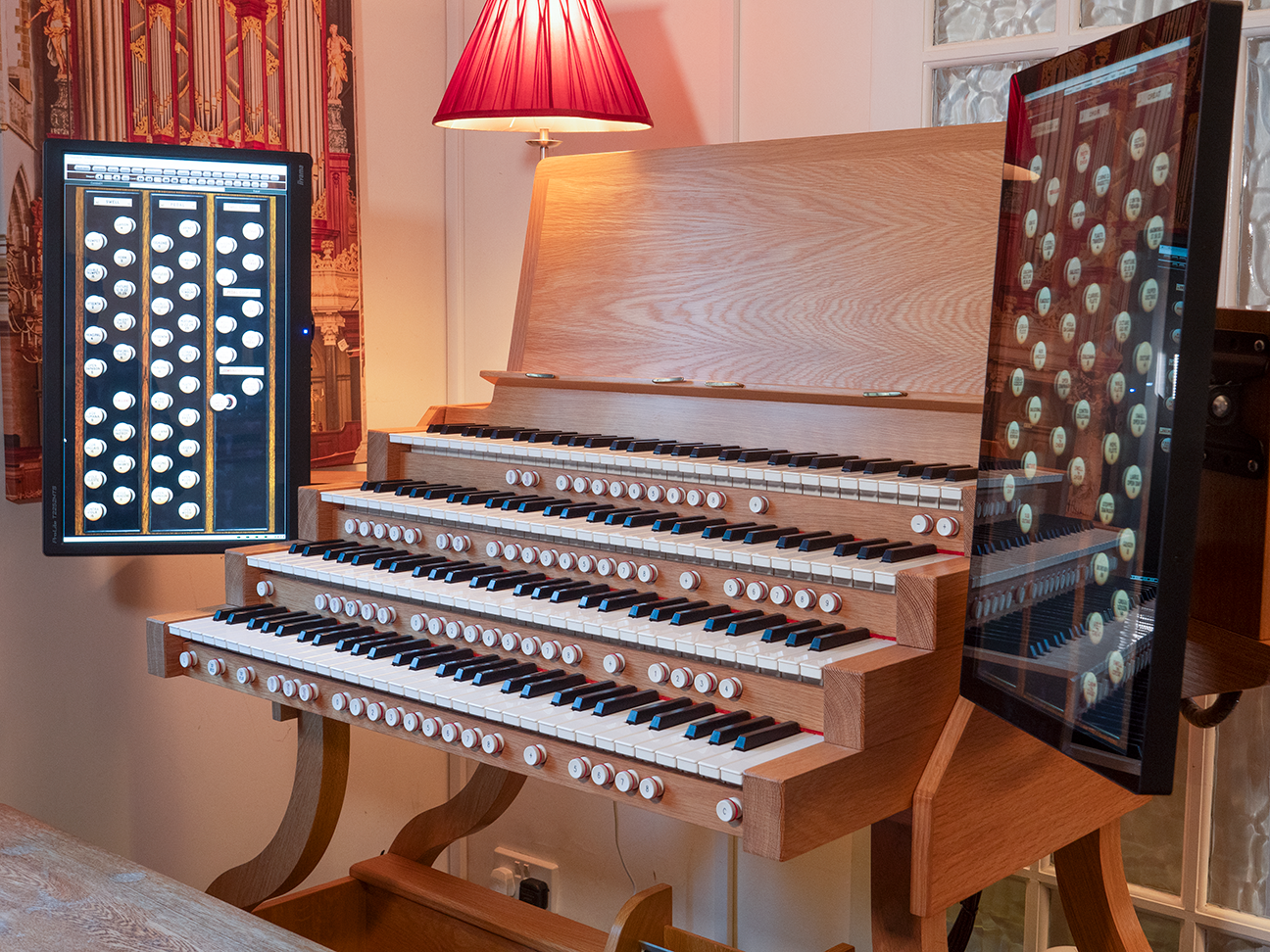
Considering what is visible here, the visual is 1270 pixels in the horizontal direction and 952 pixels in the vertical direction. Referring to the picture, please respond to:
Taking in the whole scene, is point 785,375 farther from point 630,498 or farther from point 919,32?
point 919,32

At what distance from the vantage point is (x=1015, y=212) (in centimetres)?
143

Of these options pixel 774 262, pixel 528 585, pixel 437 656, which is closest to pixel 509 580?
pixel 528 585

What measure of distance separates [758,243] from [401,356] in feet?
4.43

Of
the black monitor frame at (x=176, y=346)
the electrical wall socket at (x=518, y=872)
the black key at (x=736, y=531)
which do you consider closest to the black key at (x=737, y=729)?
the black key at (x=736, y=531)

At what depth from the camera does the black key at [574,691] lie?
1596mm

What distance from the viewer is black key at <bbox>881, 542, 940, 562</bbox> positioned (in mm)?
1591

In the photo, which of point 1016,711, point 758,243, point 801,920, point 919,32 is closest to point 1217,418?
point 1016,711

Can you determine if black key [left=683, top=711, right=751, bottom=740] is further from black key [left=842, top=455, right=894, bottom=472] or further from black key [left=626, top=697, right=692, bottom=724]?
black key [left=842, top=455, right=894, bottom=472]

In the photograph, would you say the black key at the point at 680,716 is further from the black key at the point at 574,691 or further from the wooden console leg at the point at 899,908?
the wooden console leg at the point at 899,908

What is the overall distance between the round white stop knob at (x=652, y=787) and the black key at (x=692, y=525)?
45cm

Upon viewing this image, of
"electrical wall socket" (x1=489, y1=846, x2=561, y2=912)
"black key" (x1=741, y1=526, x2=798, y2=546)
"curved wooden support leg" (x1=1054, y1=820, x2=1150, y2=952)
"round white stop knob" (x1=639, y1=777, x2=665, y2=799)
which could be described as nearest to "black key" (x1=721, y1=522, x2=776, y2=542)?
"black key" (x1=741, y1=526, x2=798, y2=546)

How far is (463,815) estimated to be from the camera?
258 centimetres

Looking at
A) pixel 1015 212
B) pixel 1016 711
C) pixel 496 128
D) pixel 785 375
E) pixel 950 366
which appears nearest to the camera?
pixel 1016 711

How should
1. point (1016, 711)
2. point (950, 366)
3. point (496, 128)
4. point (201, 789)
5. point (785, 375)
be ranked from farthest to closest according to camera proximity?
point (201, 789), point (496, 128), point (785, 375), point (950, 366), point (1016, 711)
